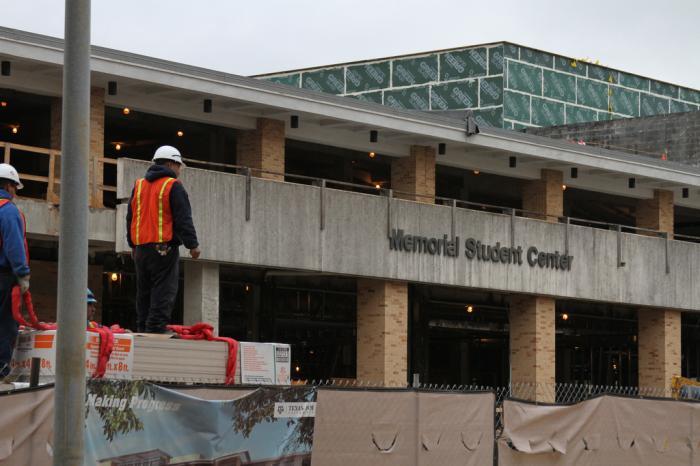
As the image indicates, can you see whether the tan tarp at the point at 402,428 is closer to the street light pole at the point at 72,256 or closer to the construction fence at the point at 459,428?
the construction fence at the point at 459,428

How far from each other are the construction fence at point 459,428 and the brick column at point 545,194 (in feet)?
78.8

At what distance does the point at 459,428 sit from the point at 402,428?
0.76 metres

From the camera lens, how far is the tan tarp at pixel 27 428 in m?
9.83

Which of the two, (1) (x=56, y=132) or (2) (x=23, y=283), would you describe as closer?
(2) (x=23, y=283)

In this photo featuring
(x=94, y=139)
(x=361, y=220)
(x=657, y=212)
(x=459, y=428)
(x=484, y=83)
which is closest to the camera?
(x=459, y=428)

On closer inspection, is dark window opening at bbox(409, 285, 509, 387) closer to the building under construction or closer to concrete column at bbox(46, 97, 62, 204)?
the building under construction

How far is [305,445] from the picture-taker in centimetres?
1158

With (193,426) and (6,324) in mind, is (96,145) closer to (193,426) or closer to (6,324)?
(6,324)

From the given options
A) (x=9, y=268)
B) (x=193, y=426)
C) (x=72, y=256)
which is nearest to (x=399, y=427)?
(x=193, y=426)

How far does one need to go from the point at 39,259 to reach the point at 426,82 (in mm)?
34825

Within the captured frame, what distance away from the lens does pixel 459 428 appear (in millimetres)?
12852

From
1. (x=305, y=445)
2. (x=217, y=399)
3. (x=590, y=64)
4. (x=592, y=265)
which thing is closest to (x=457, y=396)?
(x=305, y=445)

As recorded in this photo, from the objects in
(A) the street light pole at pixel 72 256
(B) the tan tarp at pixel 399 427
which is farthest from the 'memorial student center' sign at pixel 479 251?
(A) the street light pole at pixel 72 256

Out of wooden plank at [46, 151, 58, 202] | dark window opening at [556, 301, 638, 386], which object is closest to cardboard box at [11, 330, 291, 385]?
wooden plank at [46, 151, 58, 202]
